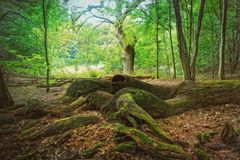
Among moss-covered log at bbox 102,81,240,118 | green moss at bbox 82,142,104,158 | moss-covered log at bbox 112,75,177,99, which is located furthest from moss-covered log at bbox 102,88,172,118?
green moss at bbox 82,142,104,158

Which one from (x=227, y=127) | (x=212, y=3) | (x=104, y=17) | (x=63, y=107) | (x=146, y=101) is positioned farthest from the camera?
(x=104, y=17)

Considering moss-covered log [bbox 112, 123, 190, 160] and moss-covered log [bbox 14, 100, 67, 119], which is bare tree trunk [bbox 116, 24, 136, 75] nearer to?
moss-covered log [bbox 14, 100, 67, 119]

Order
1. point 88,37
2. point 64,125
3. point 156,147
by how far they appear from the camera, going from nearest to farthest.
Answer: point 156,147 → point 64,125 → point 88,37

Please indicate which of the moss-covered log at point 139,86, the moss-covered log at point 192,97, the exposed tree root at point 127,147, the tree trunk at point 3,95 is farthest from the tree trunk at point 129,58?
the exposed tree root at point 127,147

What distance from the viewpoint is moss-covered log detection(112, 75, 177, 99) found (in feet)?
22.2

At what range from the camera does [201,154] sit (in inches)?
167

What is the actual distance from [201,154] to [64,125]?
291 centimetres

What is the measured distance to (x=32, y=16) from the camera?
424 inches

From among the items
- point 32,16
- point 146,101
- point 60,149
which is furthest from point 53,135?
point 32,16

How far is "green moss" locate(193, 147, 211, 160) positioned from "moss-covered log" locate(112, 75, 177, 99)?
2.75m

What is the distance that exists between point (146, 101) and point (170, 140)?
57.0 inches

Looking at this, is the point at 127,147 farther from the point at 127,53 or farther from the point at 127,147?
the point at 127,53

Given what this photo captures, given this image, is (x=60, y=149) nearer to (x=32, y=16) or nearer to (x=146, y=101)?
(x=146, y=101)

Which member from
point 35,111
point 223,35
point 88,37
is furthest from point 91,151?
point 88,37
